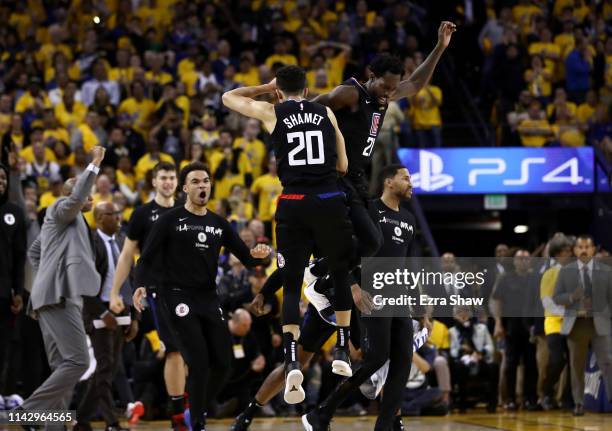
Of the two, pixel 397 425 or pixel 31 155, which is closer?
pixel 397 425

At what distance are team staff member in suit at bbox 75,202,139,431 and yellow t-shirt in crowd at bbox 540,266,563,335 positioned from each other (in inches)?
240

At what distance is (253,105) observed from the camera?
9.00 meters

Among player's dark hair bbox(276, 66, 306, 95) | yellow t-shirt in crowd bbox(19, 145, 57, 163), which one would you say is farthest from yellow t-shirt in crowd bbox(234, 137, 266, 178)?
player's dark hair bbox(276, 66, 306, 95)

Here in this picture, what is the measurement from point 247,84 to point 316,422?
11443 mm

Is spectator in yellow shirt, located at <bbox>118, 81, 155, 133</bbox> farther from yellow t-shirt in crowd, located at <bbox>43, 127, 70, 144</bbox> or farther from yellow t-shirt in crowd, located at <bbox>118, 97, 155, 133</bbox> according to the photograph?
yellow t-shirt in crowd, located at <bbox>43, 127, 70, 144</bbox>

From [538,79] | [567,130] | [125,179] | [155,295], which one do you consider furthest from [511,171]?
[155,295]

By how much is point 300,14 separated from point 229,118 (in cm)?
430

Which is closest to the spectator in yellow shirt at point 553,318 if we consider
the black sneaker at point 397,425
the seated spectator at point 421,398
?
the seated spectator at point 421,398

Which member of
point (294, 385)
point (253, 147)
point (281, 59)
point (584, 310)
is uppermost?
point (281, 59)

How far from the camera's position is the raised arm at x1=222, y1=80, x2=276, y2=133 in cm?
891

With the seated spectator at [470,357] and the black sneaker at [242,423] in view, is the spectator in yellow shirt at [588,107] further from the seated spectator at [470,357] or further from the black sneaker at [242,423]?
the black sneaker at [242,423]

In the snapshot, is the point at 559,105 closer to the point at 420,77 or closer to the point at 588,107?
the point at 588,107

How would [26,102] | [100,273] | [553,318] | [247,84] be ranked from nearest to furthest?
[100,273], [553,318], [26,102], [247,84]

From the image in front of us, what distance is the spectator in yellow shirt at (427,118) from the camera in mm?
19094
